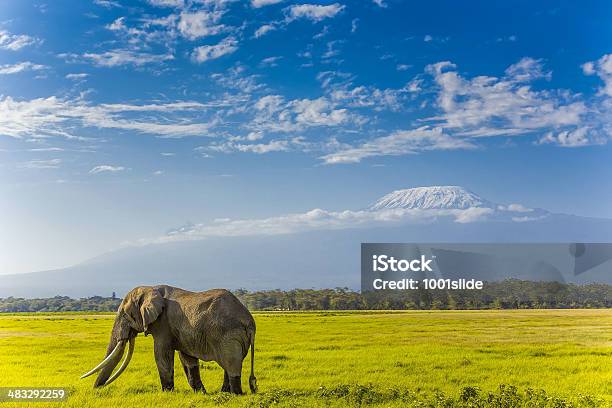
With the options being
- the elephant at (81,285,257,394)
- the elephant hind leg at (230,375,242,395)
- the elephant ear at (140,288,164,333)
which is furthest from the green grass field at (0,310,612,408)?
the elephant ear at (140,288,164,333)

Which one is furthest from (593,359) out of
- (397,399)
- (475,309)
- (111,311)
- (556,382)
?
(111,311)

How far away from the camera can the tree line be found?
503 inches

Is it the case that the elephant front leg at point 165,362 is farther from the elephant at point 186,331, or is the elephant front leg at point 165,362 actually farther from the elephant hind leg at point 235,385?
the elephant hind leg at point 235,385

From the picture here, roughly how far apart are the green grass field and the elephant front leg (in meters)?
0.19

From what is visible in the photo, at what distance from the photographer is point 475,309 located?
45.4 feet

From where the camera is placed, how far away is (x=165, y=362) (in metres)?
9.80

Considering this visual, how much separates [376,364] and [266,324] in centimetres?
208

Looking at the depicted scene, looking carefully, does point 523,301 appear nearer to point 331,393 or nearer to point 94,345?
point 331,393

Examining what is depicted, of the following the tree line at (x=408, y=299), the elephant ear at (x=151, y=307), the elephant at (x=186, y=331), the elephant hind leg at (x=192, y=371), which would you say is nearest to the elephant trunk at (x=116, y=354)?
the elephant at (x=186, y=331)

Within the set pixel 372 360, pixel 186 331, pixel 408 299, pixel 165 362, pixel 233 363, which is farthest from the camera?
pixel 408 299

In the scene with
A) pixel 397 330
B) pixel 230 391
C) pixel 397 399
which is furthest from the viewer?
pixel 397 330

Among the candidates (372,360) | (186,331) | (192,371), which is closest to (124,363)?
(192,371)

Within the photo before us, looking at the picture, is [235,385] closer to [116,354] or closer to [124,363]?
[124,363]

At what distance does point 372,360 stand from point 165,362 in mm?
3999
